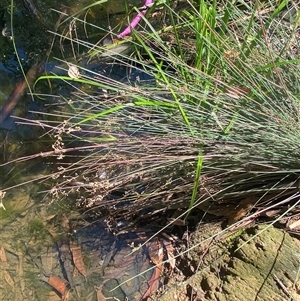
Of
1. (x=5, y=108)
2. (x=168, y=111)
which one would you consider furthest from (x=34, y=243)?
(x=168, y=111)

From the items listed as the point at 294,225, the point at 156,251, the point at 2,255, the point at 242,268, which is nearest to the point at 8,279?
the point at 2,255

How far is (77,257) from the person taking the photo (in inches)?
77.9

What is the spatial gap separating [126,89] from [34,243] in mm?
872

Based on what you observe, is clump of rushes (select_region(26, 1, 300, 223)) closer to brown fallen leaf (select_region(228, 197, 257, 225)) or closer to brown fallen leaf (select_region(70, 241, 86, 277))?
brown fallen leaf (select_region(228, 197, 257, 225))

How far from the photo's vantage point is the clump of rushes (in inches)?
58.4

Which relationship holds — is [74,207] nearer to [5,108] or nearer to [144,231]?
[144,231]

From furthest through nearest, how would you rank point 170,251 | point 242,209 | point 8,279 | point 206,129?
1. point 8,279
2. point 170,251
3. point 242,209
4. point 206,129

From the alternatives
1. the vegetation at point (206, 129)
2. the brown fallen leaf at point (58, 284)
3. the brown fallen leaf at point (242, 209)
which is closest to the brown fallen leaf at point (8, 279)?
the brown fallen leaf at point (58, 284)

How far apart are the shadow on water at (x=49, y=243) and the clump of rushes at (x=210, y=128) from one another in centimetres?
26

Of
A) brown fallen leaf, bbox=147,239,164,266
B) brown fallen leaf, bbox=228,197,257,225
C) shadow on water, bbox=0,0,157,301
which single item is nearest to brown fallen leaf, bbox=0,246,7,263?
shadow on water, bbox=0,0,157,301

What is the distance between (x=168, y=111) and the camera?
164cm

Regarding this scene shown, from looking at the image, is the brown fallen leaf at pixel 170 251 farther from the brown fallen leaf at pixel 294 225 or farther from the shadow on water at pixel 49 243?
the brown fallen leaf at pixel 294 225

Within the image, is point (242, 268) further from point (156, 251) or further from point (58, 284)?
point (58, 284)

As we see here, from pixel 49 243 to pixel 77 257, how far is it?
139 millimetres
